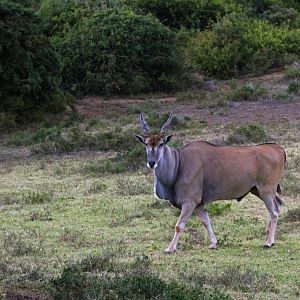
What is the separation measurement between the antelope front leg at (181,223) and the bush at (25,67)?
12.1 meters

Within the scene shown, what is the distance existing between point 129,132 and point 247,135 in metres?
2.59

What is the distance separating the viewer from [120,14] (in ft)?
87.0

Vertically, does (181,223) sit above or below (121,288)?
below

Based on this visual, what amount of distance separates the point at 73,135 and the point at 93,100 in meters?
7.59

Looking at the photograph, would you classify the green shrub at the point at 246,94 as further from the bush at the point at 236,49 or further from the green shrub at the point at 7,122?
the green shrub at the point at 7,122

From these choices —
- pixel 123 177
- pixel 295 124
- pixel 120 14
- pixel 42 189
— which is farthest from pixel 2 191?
pixel 120 14

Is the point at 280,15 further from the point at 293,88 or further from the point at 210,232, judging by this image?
the point at 210,232

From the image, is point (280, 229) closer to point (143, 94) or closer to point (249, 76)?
point (143, 94)

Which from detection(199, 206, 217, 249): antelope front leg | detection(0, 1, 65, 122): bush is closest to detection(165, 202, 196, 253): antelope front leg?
detection(199, 206, 217, 249): antelope front leg

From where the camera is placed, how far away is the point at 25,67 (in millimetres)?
19922

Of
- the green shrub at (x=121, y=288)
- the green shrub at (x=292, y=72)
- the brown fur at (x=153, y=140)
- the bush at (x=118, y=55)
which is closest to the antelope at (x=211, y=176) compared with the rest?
the brown fur at (x=153, y=140)

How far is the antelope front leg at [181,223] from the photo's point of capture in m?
8.12

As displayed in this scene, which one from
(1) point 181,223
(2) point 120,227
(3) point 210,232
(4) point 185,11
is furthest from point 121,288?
(4) point 185,11

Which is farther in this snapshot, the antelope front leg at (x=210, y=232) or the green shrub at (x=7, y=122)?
the green shrub at (x=7, y=122)
